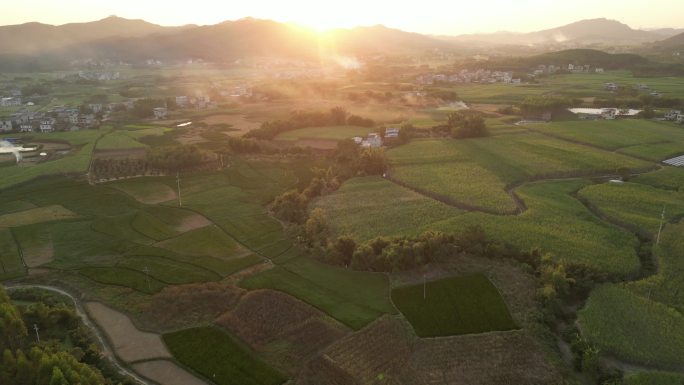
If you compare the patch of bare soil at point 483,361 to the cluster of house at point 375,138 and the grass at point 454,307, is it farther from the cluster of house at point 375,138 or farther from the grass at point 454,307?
the cluster of house at point 375,138

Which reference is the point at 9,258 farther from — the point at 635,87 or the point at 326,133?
the point at 635,87

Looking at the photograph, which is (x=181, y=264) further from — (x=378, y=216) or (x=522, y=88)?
(x=522, y=88)

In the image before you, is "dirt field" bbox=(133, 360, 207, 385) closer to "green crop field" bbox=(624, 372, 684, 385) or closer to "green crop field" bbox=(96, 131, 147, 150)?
"green crop field" bbox=(624, 372, 684, 385)

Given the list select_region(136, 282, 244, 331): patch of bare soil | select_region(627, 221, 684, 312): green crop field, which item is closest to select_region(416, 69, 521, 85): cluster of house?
select_region(627, 221, 684, 312): green crop field

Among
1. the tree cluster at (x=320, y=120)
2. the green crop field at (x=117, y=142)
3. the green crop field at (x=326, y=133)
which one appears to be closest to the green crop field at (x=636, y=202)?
the green crop field at (x=326, y=133)

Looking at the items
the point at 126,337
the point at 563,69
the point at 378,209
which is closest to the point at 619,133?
the point at 378,209

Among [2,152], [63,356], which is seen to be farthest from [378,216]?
[2,152]
